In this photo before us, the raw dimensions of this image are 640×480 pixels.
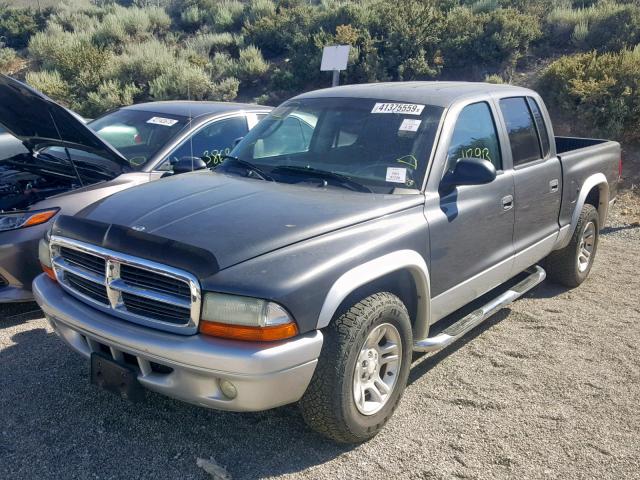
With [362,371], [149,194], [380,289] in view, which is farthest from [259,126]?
[362,371]

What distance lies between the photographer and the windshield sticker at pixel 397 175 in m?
3.66

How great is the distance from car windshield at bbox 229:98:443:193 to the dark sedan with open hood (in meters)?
0.79

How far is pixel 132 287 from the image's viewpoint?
2936 millimetres

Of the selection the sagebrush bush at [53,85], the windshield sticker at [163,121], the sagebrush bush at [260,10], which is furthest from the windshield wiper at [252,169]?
the sagebrush bush at [260,10]

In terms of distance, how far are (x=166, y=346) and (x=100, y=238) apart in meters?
0.73

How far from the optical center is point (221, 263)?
272cm

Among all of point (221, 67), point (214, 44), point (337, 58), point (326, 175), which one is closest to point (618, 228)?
point (337, 58)

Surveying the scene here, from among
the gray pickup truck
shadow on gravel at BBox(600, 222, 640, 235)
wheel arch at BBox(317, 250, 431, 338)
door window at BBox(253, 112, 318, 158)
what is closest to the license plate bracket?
the gray pickup truck

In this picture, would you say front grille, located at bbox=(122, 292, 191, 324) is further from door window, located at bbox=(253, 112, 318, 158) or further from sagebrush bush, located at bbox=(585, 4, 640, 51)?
sagebrush bush, located at bbox=(585, 4, 640, 51)

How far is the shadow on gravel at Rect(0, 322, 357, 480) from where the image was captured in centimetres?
298

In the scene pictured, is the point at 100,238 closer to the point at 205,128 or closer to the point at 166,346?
the point at 166,346

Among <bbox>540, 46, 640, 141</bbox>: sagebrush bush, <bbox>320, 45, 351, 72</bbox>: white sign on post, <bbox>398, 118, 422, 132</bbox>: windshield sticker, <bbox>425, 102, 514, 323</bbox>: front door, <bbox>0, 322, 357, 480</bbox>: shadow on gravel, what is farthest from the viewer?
<bbox>540, 46, 640, 141</bbox>: sagebrush bush

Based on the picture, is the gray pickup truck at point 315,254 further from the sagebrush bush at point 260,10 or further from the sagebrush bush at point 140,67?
the sagebrush bush at point 260,10

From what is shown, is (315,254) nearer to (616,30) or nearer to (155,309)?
(155,309)
